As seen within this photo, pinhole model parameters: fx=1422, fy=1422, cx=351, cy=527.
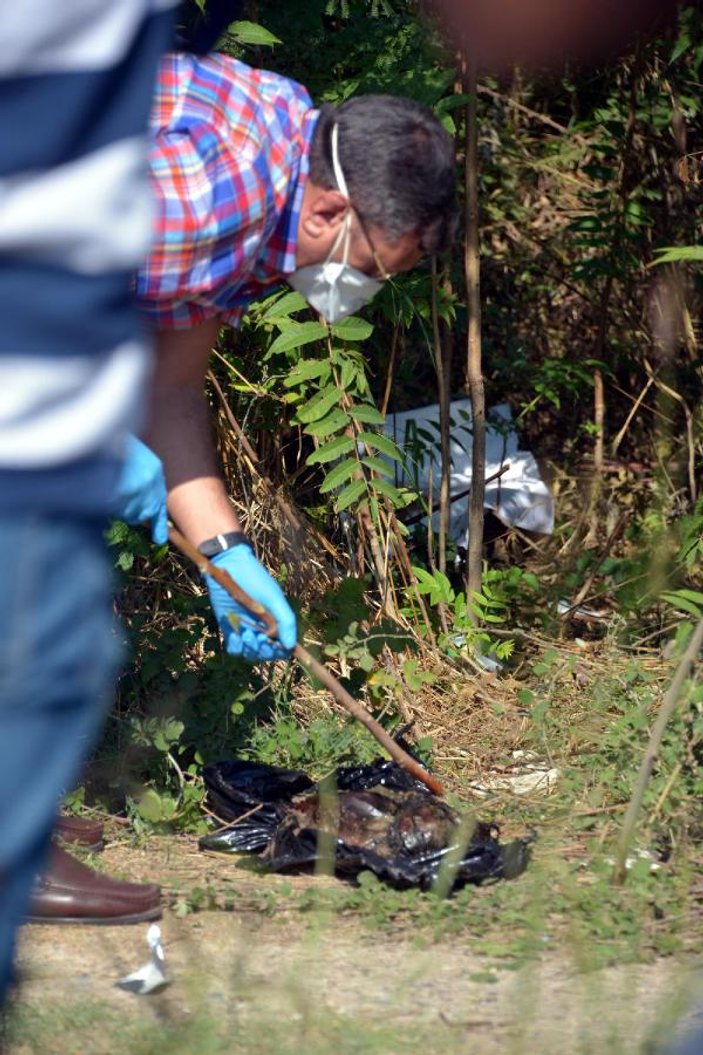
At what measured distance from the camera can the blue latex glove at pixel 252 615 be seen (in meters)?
3.36

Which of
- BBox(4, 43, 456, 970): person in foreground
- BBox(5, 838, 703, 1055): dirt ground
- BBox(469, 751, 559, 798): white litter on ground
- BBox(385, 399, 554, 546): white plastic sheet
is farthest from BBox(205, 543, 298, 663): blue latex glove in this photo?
BBox(385, 399, 554, 546): white plastic sheet

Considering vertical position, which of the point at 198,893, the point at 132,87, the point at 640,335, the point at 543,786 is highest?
the point at 132,87

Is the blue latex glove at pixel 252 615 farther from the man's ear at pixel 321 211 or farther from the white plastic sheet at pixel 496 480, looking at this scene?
the white plastic sheet at pixel 496 480

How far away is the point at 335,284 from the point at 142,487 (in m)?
0.61

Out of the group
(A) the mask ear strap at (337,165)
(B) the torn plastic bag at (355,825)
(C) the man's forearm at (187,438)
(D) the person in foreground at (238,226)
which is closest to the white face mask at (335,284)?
(D) the person in foreground at (238,226)

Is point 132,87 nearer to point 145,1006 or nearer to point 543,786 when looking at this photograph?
point 145,1006

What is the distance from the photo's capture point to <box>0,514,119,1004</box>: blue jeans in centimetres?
137

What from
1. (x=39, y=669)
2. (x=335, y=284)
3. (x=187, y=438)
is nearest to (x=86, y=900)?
(x=187, y=438)

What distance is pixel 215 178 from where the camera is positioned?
2645 mm

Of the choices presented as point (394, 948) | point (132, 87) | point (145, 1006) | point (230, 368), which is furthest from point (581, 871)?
point (132, 87)

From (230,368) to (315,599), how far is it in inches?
34.3

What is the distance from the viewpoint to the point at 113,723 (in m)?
4.25

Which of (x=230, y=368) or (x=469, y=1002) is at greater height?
(x=230, y=368)

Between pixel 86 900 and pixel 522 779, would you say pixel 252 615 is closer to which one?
pixel 86 900
